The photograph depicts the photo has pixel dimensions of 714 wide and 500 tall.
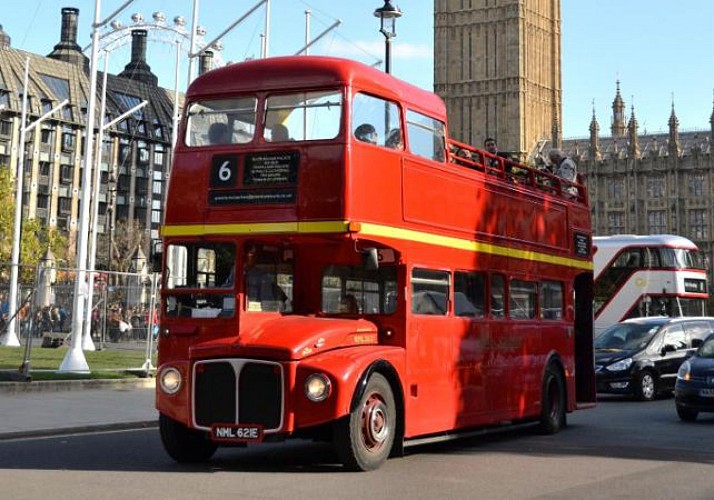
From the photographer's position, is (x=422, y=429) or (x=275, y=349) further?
(x=422, y=429)

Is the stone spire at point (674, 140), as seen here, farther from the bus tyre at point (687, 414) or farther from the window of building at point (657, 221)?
the bus tyre at point (687, 414)

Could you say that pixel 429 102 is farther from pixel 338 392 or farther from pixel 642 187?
pixel 642 187

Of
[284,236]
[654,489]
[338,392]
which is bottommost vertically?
[654,489]

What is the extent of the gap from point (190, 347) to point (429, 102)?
4338mm

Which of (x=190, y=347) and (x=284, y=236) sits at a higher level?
(x=284, y=236)

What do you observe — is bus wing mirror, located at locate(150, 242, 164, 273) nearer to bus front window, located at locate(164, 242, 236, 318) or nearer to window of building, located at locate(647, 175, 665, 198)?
bus front window, located at locate(164, 242, 236, 318)

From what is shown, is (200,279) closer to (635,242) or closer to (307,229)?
(307,229)

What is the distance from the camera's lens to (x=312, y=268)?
11586 mm

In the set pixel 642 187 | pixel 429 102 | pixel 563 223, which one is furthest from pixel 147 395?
pixel 642 187

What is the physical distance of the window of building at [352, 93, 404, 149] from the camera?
11109mm

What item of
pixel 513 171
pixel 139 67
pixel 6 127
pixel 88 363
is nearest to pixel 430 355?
pixel 513 171

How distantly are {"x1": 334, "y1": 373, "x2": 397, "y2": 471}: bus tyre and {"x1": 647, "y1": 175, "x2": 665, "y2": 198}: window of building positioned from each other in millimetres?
110880

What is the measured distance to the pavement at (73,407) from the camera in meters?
15.0

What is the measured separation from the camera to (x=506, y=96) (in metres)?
122
